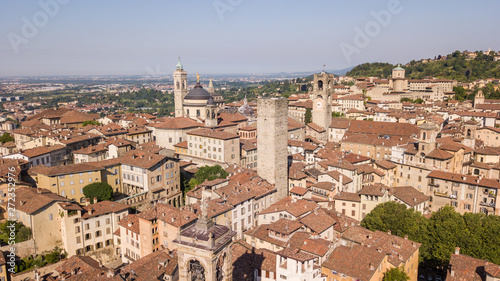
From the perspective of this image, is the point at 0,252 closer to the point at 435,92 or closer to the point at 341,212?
the point at 341,212

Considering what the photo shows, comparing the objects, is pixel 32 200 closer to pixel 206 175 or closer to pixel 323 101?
pixel 206 175

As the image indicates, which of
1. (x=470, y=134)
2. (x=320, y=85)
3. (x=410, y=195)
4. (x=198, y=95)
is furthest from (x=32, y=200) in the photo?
(x=470, y=134)


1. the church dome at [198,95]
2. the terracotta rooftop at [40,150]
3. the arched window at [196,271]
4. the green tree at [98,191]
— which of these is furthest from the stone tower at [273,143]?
the arched window at [196,271]

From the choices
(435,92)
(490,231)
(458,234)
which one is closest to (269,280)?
(458,234)

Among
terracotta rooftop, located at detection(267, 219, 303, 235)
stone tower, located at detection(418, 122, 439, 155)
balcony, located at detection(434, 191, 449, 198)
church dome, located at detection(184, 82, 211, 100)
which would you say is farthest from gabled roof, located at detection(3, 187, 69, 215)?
stone tower, located at detection(418, 122, 439, 155)

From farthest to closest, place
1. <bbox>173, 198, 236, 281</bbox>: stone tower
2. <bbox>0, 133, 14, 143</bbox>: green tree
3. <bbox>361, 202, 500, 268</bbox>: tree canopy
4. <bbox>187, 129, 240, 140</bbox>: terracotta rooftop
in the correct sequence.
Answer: <bbox>0, 133, 14, 143</bbox>: green tree < <bbox>187, 129, 240, 140</bbox>: terracotta rooftop < <bbox>361, 202, 500, 268</bbox>: tree canopy < <bbox>173, 198, 236, 281</bbox>: stone tower

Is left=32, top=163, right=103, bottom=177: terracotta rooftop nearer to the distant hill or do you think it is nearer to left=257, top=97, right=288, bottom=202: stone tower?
left=257, top=97, right=288, bottom=202: stone tower
